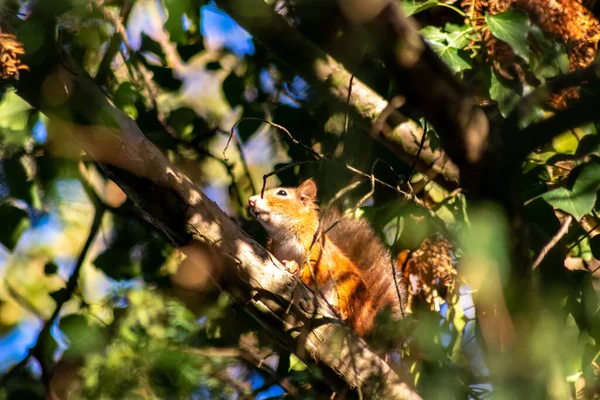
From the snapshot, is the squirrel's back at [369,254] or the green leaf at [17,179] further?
the squirrel's back at [369,254]

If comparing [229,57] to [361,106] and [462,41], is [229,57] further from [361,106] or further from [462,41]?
[462,41]

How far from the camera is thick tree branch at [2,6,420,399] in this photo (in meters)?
2.06

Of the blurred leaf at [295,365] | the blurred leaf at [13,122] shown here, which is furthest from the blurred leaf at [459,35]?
the blurred leaf at [13,122]

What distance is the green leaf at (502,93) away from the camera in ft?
8.63

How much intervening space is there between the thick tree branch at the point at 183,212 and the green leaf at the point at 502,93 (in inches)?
40.3

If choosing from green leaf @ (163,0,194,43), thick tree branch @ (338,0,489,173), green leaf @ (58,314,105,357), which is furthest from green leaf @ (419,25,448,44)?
green leaf @ (58,314,105,357)

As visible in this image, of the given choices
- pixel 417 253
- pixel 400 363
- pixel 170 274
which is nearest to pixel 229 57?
pixel 170 274

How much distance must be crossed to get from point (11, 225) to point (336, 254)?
1435mm

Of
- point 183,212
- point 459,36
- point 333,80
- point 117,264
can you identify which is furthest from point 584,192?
point 117,264

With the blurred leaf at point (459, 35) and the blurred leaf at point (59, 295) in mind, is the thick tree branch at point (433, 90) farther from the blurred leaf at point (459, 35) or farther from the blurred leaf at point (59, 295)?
the blurred leaf at point (59, 295)

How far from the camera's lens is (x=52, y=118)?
2.05 meters

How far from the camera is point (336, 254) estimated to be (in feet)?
11.0

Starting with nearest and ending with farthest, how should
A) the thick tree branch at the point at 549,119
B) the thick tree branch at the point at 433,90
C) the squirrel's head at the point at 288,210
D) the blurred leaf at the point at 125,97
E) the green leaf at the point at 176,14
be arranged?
the thick tree branch at the point at 549,119, the thick tree branch at the point at 433,90, the green leaf at the point at 176,14, the blurred leaf at the point at 125,97, the squirrel's head at the point at 288,210

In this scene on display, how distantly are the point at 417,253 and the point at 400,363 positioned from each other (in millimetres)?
591
